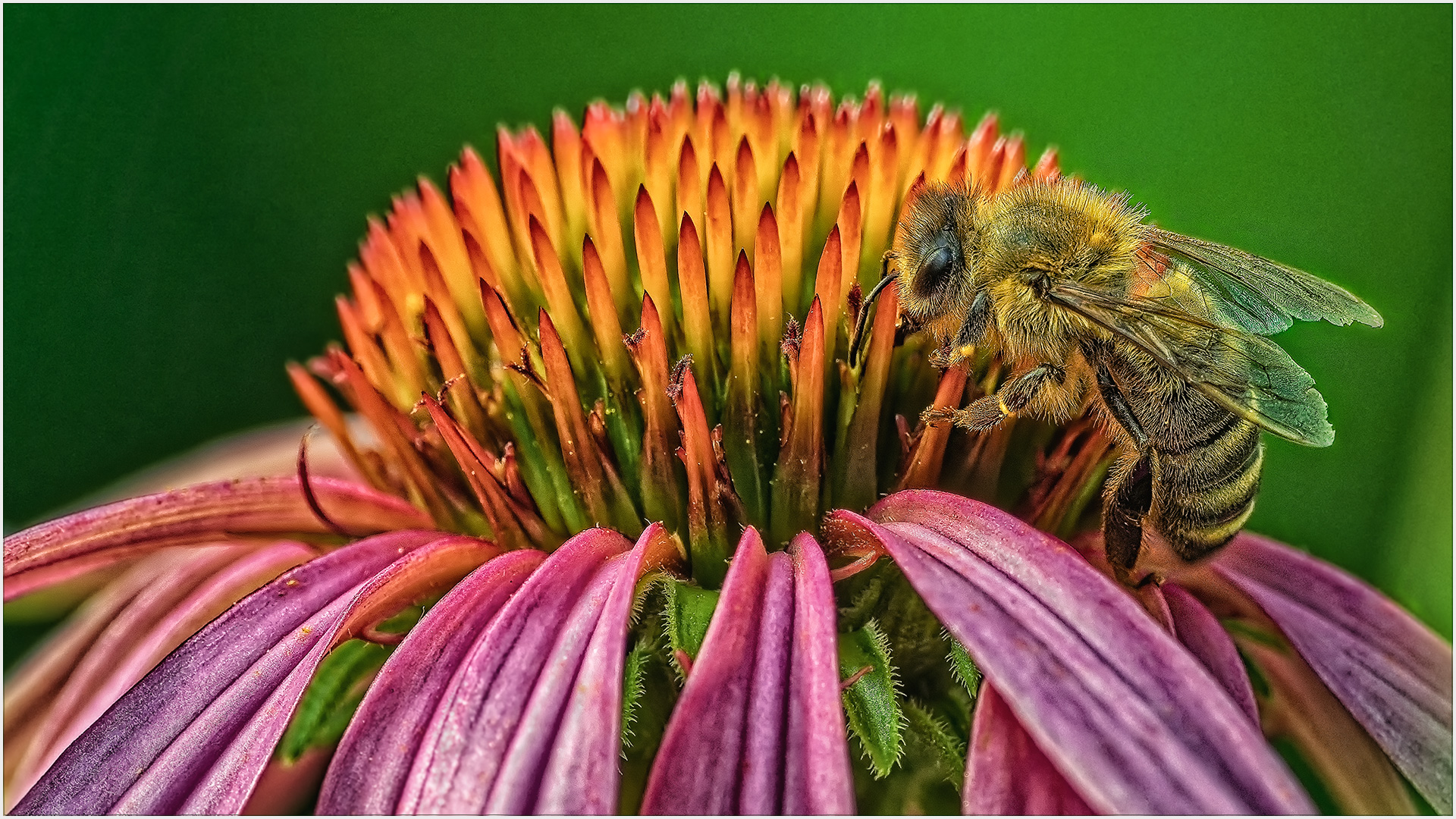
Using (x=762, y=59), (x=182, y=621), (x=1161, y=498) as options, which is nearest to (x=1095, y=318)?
(x=1161, y=498)

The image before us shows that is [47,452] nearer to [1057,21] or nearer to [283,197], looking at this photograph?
[283,197]

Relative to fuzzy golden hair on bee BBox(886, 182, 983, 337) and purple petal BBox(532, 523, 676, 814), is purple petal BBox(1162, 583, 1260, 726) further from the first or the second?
purple petal BBox(532, 523, 676, 814)

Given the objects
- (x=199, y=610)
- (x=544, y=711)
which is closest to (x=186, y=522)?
(x=199, y=610)

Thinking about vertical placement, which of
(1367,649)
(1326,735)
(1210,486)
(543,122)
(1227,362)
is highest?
(543,122)

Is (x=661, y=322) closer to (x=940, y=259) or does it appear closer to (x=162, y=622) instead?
(x=940, y=259)

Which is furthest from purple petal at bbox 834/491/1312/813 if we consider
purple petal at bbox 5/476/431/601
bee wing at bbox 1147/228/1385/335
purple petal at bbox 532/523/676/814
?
purple petal at bbox 5/476/431/601
